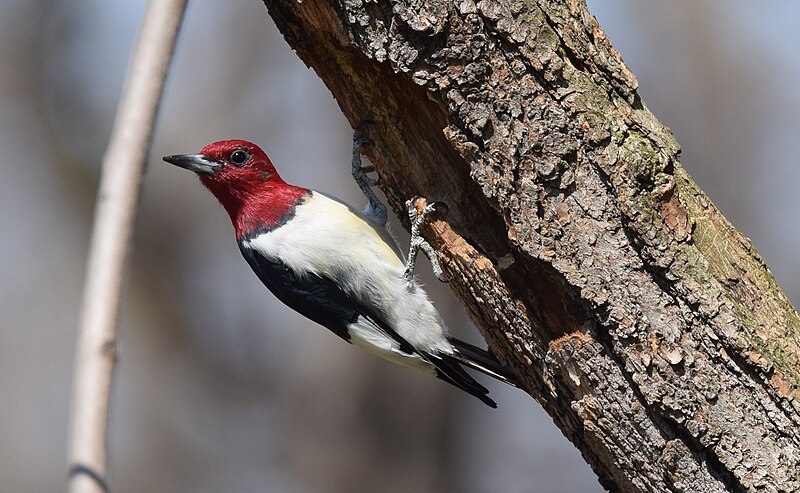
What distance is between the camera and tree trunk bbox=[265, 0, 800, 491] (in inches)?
85.0

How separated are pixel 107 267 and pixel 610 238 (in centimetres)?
150

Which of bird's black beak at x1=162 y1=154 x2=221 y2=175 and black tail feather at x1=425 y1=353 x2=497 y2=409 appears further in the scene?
bird's black beak at x1=162 y1=154 x2=221 y2=175

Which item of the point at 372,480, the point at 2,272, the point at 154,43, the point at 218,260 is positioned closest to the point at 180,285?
the point at 218,260

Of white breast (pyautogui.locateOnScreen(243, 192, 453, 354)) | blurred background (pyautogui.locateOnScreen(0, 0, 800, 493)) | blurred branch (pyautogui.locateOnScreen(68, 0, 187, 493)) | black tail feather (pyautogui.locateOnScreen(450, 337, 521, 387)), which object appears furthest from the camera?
blurred background (pyautogui.locateOnScreen(0, 0, 800, 493))

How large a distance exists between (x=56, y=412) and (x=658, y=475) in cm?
710

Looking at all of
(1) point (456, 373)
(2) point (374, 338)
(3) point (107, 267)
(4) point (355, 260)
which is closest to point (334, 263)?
(4) point (355, 260)

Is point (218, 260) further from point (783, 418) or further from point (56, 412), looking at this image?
point (783, 418)

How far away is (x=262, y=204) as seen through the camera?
3.53 metres

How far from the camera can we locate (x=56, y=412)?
26.7 ft

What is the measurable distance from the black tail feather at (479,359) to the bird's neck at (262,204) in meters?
0.85

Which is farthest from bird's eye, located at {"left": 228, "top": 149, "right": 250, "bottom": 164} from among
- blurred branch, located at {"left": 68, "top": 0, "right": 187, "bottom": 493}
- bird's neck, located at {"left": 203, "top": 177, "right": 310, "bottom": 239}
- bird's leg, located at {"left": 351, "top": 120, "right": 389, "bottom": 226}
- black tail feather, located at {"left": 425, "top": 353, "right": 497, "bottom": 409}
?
blurred branch, located at {"left": 68, "top": 0, "right": 187, "bottom": 493}

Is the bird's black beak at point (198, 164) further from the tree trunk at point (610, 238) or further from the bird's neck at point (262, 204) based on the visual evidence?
the tree trunk at point (610, 238)

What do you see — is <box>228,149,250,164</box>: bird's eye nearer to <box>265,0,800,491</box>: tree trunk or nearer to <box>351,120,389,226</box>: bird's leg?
<box>351,120,389,226</box>: bird's leg

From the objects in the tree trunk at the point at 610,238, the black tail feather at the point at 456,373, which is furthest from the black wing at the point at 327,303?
the tree trunk at the point at 610,238
